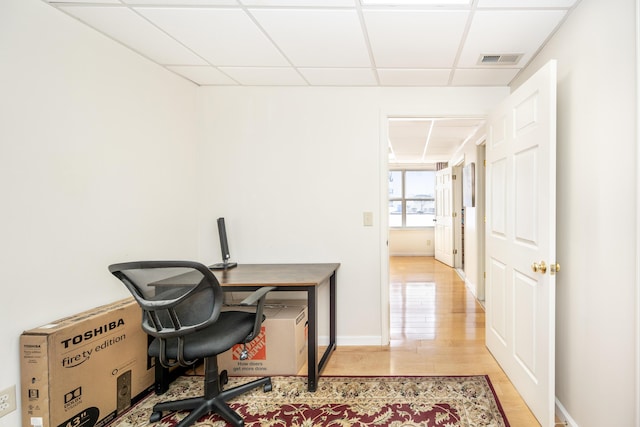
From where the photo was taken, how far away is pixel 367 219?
8.59 feet

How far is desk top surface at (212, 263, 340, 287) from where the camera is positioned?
1.99 metres

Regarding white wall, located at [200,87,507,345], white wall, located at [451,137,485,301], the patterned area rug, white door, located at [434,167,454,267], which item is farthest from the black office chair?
white door, located at [434,167,454,267]

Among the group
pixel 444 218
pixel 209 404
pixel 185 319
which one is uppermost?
pixel 444 218

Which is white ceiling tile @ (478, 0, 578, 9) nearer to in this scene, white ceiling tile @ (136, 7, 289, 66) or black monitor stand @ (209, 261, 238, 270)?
white ceiling tile @ (136, 7, 289, 66)

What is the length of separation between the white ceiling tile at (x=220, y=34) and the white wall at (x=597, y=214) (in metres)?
1.72

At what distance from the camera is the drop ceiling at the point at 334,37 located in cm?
156

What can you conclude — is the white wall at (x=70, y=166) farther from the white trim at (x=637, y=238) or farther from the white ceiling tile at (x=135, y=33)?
the white trim at (x=637, y=238)

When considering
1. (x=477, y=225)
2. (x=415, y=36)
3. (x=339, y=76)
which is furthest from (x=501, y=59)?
(x=477, y=225)

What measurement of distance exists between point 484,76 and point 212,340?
263 cm

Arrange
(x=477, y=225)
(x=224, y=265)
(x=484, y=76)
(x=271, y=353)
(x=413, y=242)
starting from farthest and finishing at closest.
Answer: (x=413, y=242) < (x=477, y=225) < (x=224, y=265) < (x=484, y=76) < (x=271, y=353)

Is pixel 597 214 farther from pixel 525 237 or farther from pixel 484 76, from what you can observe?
pixel 484 76

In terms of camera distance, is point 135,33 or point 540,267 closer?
point 540,267

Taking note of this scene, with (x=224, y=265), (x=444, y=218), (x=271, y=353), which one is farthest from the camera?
(x=444, y=218)

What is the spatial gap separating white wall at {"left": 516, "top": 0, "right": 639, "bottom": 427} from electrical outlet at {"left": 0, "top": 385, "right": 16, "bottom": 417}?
2.67 m
